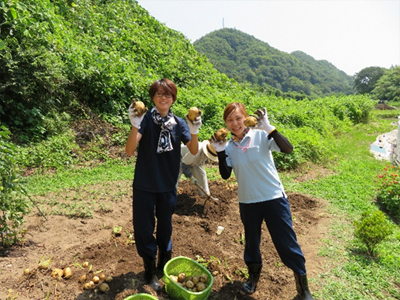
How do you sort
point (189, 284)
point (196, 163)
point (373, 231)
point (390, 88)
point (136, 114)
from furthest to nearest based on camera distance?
point (390, 88)
point (196, 163)
point (373, 231)
point (189, 284)
point (136, 114)

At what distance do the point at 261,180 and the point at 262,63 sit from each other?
285 ft

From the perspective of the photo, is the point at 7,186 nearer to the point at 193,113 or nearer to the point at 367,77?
the point at 193,113

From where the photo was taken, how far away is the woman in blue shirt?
2.59 metres

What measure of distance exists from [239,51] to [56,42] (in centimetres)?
8444

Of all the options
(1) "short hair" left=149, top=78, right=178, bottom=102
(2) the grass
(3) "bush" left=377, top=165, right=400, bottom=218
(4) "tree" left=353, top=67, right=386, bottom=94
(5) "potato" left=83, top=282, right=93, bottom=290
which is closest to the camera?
(1) "short hair" left=149, top=78, right=178, bottom=102

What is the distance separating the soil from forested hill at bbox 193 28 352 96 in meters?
71.7

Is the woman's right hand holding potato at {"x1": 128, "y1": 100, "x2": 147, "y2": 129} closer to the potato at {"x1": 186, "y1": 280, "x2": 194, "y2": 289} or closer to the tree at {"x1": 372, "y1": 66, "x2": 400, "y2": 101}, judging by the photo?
the potato at {"x1": 186, "y1": 280, "x2": 194, "y2": 289}

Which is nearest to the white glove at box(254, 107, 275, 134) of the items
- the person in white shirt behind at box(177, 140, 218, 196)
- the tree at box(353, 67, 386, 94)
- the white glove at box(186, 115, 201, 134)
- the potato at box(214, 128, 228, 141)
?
the potato at box(214, 128, 228, 141)

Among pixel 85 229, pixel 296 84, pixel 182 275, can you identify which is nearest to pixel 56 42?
pixel 85 229

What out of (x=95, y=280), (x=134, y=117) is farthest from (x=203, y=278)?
(x=134, y=117)

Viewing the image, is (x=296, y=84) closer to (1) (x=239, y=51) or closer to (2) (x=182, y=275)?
(1) (x=239, y=51)

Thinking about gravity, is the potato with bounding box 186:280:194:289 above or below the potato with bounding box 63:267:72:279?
above

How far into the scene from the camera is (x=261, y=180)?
2615mm

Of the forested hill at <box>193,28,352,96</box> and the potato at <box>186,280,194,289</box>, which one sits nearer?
the potato at <box>186,280,194,289</box>
